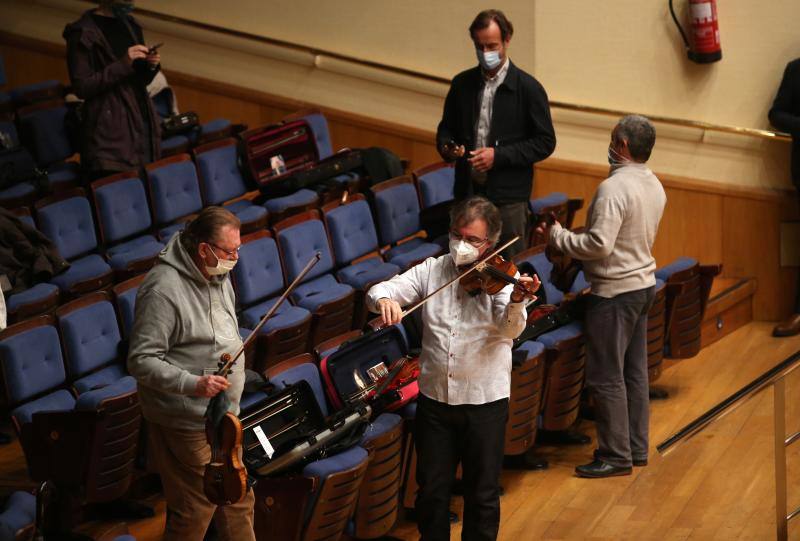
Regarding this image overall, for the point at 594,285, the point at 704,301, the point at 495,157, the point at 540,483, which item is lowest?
the point at 540,483

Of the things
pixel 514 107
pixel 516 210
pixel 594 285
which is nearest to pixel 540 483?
pixel 594 285

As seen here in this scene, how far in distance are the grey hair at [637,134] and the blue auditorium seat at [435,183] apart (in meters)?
1.23

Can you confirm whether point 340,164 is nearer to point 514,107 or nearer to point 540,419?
point 514,107

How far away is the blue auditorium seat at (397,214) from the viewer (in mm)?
4062

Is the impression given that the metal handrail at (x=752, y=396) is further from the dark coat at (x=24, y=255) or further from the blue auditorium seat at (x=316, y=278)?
the dark coat at (x=24, y=255)

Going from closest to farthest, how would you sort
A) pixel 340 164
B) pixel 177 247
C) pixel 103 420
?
1. pixel 177 247
2. pixel 103 420
3. pixel 340 164

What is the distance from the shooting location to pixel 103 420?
2.69 metres

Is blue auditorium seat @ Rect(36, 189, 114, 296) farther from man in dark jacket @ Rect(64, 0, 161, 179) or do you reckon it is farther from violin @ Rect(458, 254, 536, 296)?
violin @ Rect(458, 254, 536, 296)

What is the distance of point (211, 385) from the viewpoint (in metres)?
2.15

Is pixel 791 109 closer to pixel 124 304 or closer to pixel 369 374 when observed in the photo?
→ pixel 369 374

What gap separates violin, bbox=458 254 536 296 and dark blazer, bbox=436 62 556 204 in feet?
3.70

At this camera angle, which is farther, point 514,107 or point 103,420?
point 514,107

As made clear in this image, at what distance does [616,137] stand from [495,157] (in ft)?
1.49

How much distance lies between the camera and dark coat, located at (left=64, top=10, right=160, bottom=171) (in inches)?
155
